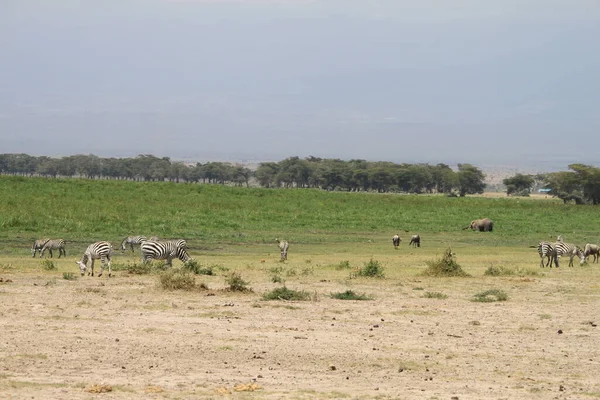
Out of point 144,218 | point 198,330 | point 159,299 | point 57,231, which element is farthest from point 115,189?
point 198,330

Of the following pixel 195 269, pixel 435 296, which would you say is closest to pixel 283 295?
pixel 435 296

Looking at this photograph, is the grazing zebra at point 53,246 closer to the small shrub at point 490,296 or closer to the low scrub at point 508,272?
the low scrub at point 508,272

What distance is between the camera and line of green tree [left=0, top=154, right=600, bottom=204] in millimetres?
89119

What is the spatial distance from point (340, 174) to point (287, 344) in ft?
393

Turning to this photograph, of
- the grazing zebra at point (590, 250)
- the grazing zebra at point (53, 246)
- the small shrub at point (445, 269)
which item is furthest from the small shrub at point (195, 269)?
the grazing zebra at point (590, 250)

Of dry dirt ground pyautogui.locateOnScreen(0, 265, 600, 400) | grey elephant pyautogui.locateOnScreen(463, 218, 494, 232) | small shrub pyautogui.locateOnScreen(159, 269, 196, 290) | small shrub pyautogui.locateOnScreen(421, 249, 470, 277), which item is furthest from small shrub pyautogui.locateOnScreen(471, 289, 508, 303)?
grey elephant pyautogui.locateOnScreen(463, 218, 494, 232)

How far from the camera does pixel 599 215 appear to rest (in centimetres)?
6262

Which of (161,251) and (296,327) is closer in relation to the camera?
(296,327)

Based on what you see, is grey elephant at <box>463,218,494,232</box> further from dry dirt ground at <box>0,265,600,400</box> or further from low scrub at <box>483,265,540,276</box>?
dry dirt ground at <box>0,265,600,400</box>

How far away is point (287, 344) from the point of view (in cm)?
1332

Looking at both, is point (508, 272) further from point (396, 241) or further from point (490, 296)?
point (396, 241)

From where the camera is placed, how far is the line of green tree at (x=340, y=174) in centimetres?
8912

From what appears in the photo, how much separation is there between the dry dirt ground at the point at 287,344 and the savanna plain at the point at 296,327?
31mm

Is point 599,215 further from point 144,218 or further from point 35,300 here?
point 35,300
